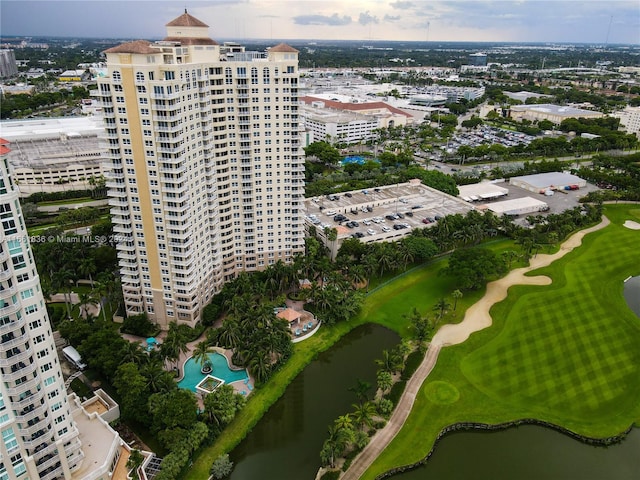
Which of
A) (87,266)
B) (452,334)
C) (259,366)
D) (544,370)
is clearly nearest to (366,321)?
(452,334)

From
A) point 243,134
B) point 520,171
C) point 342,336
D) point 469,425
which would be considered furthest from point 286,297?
point 520,171

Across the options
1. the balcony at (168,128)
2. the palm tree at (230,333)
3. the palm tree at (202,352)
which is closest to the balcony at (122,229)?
the balcony at (168,128)

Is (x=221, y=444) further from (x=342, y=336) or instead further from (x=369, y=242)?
(x=369, y=242)

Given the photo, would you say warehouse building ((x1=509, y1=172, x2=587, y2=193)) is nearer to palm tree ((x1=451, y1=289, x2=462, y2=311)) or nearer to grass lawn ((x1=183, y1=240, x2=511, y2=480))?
grass lawn ((x1=183, y1=240, x2=511, y2=480))

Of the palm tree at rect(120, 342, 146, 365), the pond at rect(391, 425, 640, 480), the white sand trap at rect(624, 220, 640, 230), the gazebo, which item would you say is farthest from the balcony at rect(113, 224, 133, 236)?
the white sand trap at rect(624, 220, 640, 230)

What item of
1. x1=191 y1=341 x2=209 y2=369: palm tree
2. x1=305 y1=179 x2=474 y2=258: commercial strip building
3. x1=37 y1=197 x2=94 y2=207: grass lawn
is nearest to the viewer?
x1=191 y1=341 x2=209 y2=369: palm tree

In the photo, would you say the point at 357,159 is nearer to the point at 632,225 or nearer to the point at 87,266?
the point at 632,225
